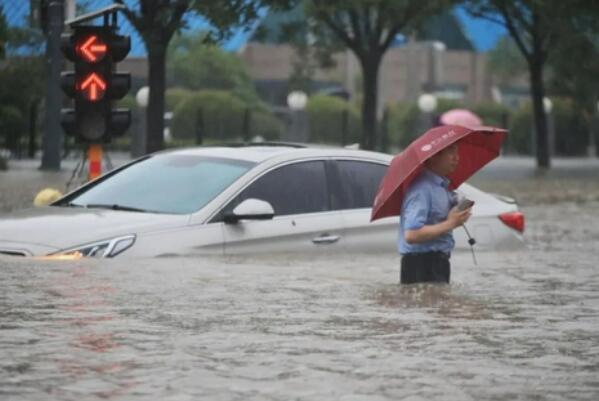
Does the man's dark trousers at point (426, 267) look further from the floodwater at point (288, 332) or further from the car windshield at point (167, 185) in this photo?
the car windshield at point (167, 185)

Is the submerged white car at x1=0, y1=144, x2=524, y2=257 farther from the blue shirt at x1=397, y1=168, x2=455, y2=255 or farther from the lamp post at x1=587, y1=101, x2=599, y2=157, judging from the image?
the lamp post at x1=587, y1=101, x2=599, y2=157

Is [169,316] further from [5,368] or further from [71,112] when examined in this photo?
[71,112]

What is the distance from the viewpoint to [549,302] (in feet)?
39.7

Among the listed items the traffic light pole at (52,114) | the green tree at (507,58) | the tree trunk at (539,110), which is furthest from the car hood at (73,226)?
the green tree at (507,58)

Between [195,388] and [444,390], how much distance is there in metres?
1.06

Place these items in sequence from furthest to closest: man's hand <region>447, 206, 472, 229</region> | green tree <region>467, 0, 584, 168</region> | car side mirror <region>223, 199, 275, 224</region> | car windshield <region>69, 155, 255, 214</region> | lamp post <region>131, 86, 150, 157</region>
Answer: lamp post <region>131, 86, 150, 157</region> < green tree <region>467, 0, 584, 168</region> < car windshield <region>69, 155, 255, 214</region> < car side mirror <region>223, 199, 275, 224</region> < man's hand <region>447, 206, 472, 229</region>

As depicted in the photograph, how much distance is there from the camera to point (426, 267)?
1236 cm

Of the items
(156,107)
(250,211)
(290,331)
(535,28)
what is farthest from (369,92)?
(290,331)

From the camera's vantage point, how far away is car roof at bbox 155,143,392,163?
1492cm

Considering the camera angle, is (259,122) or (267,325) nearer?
(267,325)

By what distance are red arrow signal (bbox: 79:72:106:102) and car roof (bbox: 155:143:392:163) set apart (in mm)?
4697

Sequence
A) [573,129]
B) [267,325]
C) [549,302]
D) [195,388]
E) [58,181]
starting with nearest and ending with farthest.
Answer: [195,388], [267,325], [549,302], [58,181], [573,129]

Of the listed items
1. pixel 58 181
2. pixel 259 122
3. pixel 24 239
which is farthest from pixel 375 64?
pixel 24 239

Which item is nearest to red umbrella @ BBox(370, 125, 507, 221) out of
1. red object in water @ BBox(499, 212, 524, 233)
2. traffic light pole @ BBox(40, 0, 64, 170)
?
red object in water @ BBox(499, 212, 524, 233)
